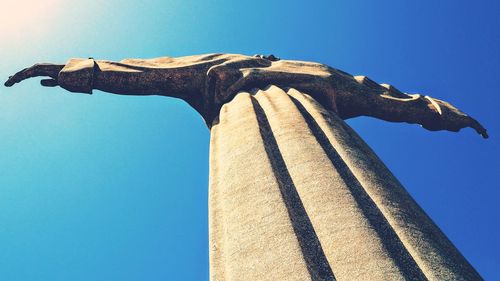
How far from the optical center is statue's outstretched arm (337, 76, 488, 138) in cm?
870

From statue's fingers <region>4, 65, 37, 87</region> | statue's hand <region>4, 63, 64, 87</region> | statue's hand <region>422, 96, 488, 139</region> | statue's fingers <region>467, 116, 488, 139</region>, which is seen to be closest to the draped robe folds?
statue's hand <region>4, 63, 64, 87</region>

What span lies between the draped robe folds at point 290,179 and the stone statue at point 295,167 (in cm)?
1

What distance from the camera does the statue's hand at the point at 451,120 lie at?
9009 millimetres

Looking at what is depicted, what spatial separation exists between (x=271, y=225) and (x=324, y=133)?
202 centimetres

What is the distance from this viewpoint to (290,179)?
17.4ft

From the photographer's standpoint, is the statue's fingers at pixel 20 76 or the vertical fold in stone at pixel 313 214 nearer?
the vertical fold in stone at pixel 313 214

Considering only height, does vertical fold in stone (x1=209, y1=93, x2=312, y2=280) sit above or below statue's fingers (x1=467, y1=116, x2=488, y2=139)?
below

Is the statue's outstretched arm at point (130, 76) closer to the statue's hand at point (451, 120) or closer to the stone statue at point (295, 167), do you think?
the stone statue at point (295, 167)

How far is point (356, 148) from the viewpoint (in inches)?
232

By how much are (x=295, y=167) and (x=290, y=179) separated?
168mm

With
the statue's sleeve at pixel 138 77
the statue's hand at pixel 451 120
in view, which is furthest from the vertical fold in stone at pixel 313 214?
the statue's hand at pixel 451 120

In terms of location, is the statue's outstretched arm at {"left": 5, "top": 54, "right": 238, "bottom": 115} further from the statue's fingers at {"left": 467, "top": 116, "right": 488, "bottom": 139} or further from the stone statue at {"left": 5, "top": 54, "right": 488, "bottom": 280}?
the statue's fingers at {"left": 467, "top": 116, "right": 488, "bottom": 139}

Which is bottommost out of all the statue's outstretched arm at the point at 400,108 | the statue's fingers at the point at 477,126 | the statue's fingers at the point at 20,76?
the statue's fingers at the point at 477,126

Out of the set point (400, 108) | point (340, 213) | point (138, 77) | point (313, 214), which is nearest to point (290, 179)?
point (313, 214)
